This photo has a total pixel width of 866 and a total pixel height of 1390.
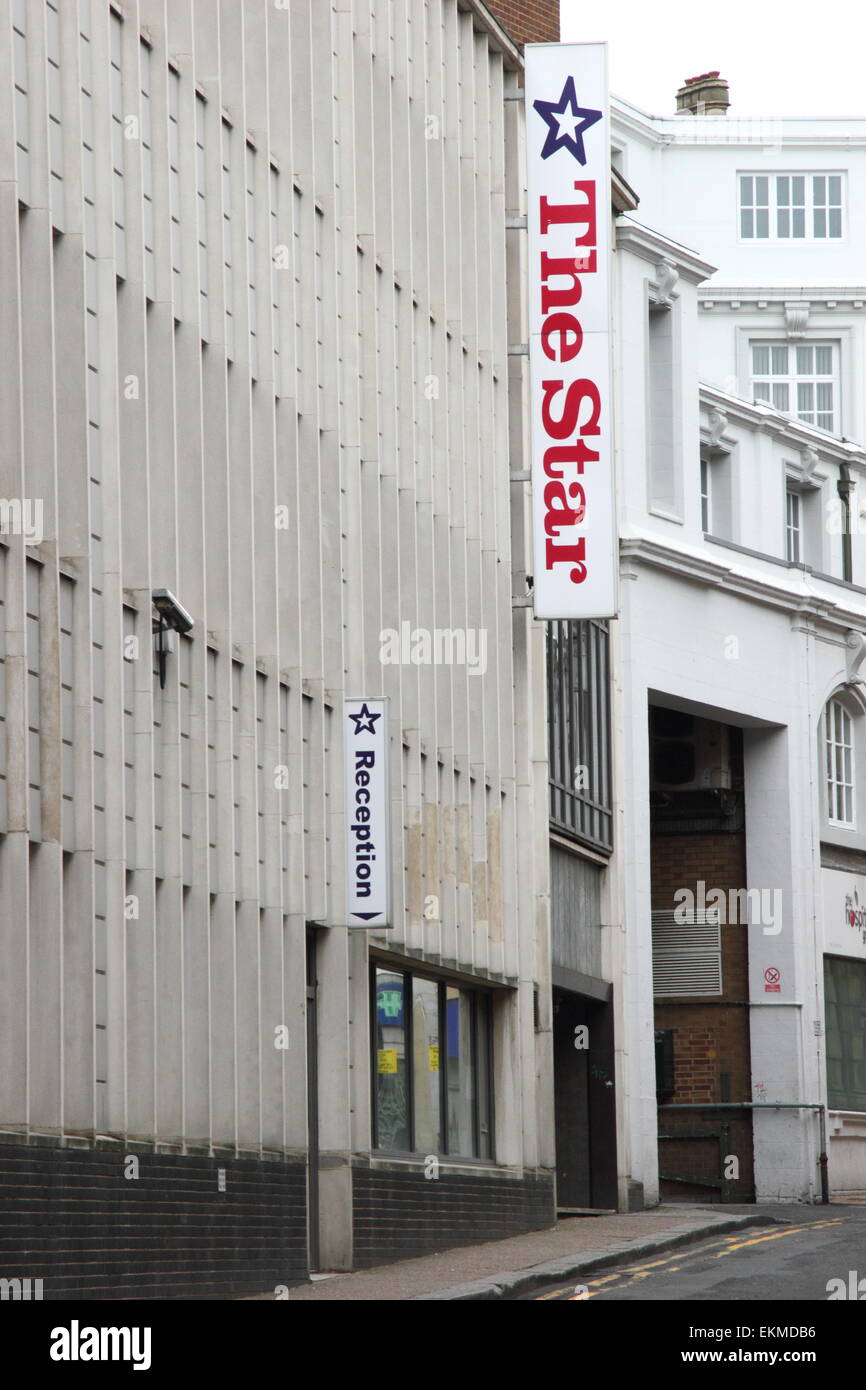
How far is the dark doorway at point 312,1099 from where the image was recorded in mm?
20125

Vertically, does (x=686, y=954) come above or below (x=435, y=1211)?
above

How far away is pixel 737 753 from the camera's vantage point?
1415 inches

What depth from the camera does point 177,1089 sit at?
16812mm

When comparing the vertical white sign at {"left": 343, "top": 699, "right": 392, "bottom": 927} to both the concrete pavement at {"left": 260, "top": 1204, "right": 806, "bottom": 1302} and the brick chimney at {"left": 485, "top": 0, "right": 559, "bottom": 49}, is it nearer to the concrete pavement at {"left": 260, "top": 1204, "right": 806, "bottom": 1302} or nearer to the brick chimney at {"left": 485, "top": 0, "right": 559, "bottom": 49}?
the concrete pavement at {"left": 260, "top": 1204, "right": 806, "bottom": 1302}

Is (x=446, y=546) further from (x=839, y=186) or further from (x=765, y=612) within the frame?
(x=839, y=186)

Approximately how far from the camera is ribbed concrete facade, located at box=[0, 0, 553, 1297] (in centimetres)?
1509

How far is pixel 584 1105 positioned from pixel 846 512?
467 inches

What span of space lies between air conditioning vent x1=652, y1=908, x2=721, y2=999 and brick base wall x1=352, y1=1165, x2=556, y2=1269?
9.71 metres

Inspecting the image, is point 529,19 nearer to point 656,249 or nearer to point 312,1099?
point 656,249

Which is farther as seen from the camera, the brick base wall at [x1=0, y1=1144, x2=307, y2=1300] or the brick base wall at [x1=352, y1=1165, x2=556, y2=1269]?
the brick base wall at [x1=352, y1=1165, x2=556, y2=1269]

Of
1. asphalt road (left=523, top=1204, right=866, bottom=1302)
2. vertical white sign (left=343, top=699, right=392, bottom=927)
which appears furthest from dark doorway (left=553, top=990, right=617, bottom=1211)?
vertical white sign (left=343, top=699, right=392, bottom=927)

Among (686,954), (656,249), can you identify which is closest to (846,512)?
(656,249)

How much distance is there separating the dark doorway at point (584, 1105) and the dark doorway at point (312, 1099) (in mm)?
9740

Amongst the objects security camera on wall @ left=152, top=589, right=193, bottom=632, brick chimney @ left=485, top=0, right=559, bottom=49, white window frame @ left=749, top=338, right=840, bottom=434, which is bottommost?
security camera on wall @ left=152, top=589, right=193, bottom=632
